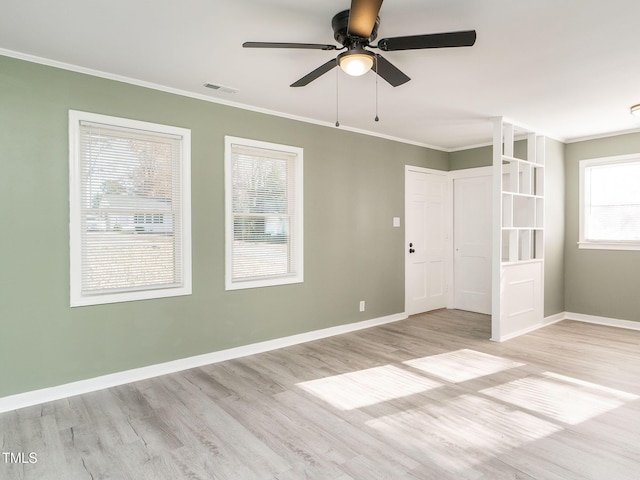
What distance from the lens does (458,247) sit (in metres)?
6.36

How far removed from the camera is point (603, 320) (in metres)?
5.46

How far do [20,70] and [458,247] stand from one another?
586 cm

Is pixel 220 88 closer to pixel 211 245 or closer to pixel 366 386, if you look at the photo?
pixel 211 245

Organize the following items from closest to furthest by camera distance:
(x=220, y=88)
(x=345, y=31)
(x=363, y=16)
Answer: (x=363, y=16) → (x=345, y=31) → (x=220, y=88)

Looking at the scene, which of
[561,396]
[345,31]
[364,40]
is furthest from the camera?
[561,396]

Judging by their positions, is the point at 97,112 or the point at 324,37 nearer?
the point at 324,37

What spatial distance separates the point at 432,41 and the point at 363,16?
0.41 meters

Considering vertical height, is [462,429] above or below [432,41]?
below

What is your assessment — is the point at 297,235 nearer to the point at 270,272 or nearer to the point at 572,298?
the point at 270,272

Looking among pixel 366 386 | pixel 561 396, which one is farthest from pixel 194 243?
pixel 561 396

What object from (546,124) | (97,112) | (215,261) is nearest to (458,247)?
(546,124)

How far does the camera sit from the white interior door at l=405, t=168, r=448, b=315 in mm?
5859

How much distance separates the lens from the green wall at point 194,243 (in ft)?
9.59

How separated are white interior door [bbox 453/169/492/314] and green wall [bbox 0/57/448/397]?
1.23m
